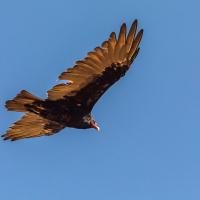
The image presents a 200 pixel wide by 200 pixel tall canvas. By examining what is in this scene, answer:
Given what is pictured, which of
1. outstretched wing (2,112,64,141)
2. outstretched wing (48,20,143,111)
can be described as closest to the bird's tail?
outstretched wing (48,20,143,111)

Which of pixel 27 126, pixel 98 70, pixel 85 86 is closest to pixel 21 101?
pixel 85 86

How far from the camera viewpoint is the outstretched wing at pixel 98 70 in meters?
16.8

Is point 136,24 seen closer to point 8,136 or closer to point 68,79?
point 68,79

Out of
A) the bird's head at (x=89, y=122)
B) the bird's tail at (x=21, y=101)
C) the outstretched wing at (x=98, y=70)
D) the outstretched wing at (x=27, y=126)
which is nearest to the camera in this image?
the outstretched wing at (x=98, y=70)

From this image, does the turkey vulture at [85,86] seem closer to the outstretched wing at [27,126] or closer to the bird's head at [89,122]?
the bird's head at [89,122]

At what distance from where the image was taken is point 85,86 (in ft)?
57.5

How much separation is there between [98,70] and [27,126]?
267 cm

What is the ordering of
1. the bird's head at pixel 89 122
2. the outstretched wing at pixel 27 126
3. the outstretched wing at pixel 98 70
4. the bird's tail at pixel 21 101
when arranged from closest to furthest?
the outstretched wing at pixel 98 70 < the bird's tail at pixel 21 101 < the bird's head at pixel 89 122 < the outstretched wing at pixel 27 126

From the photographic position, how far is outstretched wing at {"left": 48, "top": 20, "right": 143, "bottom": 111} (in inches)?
659

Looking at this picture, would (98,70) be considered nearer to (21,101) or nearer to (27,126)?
(21,101)

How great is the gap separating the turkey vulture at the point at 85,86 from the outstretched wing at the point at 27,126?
0.69 metres

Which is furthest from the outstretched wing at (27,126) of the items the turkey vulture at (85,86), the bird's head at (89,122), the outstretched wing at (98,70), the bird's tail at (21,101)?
the bird's tail at (21,101)

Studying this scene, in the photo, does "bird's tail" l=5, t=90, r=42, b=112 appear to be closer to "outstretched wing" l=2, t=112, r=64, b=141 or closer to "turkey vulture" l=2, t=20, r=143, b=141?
"turkey vulture" l=2, t=20, r=143, b=141

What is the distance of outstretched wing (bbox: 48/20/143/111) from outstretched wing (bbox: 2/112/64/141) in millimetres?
1581
